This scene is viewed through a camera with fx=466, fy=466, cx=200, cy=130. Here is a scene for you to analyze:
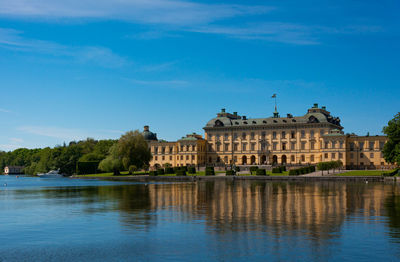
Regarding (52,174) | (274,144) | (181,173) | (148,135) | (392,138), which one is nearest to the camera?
(392,138)

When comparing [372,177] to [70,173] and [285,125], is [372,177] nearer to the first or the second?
[285,125]

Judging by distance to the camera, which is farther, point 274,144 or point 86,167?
point 86,167

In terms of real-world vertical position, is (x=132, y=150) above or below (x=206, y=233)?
above

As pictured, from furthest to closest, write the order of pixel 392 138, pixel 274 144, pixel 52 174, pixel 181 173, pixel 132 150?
1. pixel 52 174
2. pixel 274 144
3. pixel 132 150
4. pixel 181 173
5. pixel 392 138

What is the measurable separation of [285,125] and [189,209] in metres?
101

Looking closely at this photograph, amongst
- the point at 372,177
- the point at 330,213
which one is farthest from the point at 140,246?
the point at 372,177

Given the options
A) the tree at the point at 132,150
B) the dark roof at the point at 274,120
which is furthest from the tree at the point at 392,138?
the tree at the point at 132,150

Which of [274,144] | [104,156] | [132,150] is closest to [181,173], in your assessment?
[132,150]

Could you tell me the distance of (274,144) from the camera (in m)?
133

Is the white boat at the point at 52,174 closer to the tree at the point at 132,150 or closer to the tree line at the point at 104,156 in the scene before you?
the tree line at the point at 104,156

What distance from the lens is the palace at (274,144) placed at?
121250 millimetres

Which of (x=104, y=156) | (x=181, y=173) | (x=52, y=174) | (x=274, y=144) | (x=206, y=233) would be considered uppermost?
(x=274, y=144)

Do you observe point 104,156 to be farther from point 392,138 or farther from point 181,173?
point 392,138

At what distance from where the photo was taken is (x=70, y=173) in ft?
498
